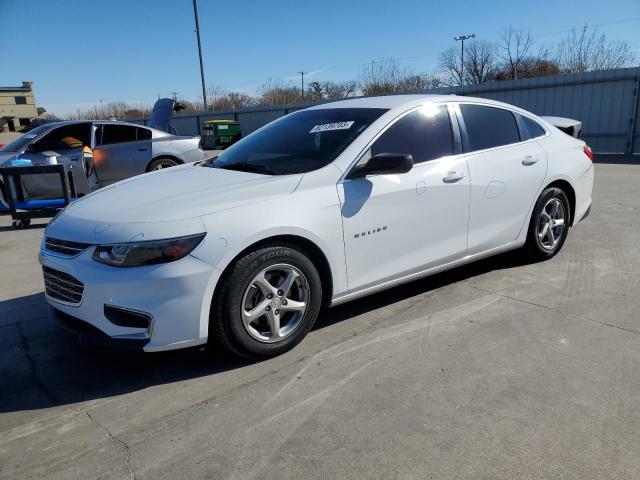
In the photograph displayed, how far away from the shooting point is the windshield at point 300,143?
11.8 feet

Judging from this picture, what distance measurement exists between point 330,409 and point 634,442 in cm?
142

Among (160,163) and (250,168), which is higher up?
(250,168)

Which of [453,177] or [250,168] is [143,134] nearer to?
[250,168]

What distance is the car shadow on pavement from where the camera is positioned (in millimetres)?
2967

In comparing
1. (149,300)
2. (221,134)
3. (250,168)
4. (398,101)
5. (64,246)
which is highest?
(398,101)

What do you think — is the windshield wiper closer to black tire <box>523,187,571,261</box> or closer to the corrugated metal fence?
black tire <box>523,187,571,261</box>

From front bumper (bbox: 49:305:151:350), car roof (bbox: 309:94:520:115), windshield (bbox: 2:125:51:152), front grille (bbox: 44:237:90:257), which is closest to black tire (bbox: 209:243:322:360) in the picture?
front bumper (bbox: 49:305:151:350)

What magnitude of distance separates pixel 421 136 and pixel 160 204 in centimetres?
203

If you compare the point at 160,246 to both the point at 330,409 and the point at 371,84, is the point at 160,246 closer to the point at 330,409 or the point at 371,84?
the point at 330,409

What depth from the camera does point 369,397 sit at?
2.75m

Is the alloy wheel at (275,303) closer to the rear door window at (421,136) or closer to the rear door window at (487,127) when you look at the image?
the rear door window at (421,136)

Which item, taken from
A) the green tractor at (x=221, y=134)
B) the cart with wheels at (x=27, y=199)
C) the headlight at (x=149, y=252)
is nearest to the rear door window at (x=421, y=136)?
the headlight at (x=149, y=252)

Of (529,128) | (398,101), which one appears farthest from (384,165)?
(529,128)

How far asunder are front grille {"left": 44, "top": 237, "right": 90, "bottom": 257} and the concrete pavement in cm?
78
